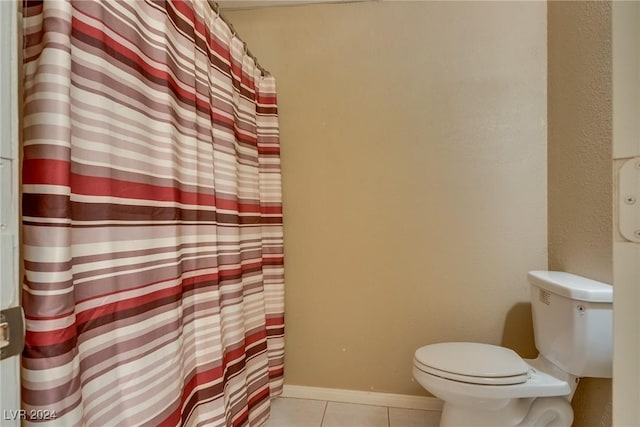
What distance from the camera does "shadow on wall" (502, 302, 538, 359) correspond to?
1.48 m

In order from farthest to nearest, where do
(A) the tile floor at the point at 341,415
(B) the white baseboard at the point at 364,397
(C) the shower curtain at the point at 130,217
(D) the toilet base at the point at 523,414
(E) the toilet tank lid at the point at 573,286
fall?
(B) the white baseboard at the point at 364,397, (A) the tile floor at the point at 341,415, (D) the toilet base at the point at 523,414, (E) the toilet tank lid at the point at 573,286, (C) the shower curtain at the point at 130,217

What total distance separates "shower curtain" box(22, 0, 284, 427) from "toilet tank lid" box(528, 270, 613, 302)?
3.84 feet

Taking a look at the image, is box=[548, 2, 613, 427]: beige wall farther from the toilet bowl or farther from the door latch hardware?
the door latch hardware

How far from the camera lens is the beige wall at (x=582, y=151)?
3.66ft

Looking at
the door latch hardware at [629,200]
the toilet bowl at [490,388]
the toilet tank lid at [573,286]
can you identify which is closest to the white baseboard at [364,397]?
the toilet bowl at [490,388]

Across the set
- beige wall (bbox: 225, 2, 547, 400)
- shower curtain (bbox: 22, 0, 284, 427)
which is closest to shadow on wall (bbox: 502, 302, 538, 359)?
beige wall (bbox: 225, 2, 547, 400)

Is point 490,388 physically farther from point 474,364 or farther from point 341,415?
point 341,415

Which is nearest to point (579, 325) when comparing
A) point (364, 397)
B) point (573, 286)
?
point (573, 286)

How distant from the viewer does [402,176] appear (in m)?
1.57

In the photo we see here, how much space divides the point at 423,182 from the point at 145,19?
1.28 m

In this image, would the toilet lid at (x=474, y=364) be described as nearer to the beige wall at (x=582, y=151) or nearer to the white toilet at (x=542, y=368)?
the white toilet at (x=542, y=368)

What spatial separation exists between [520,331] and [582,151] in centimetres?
86

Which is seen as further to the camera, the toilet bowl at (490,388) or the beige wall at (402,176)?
the beige wall at (402,176)

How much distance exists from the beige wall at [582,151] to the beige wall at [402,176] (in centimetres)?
7
